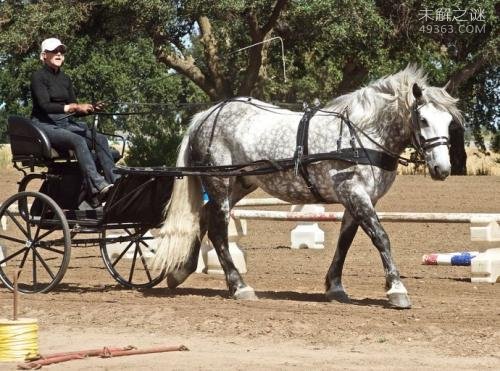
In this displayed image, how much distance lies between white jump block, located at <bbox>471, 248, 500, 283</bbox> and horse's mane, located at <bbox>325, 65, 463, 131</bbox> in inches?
98.9

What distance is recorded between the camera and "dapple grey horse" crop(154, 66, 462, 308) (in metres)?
10.2

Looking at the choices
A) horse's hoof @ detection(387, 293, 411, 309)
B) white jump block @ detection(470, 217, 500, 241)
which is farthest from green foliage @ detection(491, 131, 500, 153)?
horse's hoof @ detection(387, 293, 411, 309)

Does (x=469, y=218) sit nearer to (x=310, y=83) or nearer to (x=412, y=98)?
→ (x=412, y=98)

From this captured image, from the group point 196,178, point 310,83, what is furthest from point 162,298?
point 310,83

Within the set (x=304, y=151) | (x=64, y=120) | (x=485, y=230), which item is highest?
(x=64, y=120)

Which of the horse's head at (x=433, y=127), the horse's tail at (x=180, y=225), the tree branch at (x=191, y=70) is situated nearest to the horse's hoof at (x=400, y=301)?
the horse's head at (x=433, y=127)

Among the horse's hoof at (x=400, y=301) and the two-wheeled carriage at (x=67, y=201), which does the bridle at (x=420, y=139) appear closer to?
the horse's hoof at (x=400, y=301)

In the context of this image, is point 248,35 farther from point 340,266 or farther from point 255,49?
point 340,266

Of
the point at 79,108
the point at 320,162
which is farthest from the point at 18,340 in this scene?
the point at 79,108

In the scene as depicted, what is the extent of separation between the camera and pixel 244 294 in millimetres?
11016

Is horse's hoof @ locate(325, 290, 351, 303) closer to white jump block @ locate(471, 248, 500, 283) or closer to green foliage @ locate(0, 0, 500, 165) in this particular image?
white jump block @ locate(471, 248, 500, 283)

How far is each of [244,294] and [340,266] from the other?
3.09 feet

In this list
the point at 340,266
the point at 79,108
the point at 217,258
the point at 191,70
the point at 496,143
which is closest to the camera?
the point at 340,266

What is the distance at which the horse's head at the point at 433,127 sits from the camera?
10.0m
